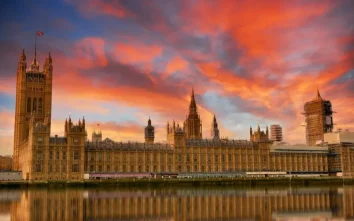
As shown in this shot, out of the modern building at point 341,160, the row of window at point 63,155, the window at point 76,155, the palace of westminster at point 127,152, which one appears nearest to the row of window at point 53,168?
the palace of westminster at point 127,152

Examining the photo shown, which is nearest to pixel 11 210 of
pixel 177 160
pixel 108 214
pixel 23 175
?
pixel 108 214

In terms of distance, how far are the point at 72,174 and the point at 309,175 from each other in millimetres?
97179

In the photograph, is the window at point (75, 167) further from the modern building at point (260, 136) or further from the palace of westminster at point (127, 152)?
the modern building at point (260, 136)

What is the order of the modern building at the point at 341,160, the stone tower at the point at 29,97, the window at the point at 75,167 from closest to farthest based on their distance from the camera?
the window at the point at 75,167 < the stone tower at the point at 29,97 < the modern building at the point at 341,160

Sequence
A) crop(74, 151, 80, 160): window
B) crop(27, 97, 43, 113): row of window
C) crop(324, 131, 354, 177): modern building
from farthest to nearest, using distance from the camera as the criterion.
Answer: crop(324, 131, 354, 177): modern building → crop(27, 97, 43, 113): row of window → crop(74, 151, 80, 160): window

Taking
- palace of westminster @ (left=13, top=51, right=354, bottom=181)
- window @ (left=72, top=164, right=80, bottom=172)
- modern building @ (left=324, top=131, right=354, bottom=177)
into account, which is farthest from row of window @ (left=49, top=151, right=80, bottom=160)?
modern building @ (left=324, top=131, right=354, bottom=177)

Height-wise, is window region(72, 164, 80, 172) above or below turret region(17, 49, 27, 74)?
below

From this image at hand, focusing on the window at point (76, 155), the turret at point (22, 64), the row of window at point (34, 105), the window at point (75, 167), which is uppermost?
the turret at point (22, 64)

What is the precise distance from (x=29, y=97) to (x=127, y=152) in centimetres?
4763

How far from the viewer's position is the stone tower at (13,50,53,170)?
17000cm

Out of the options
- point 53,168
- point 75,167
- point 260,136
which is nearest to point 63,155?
point 53,168

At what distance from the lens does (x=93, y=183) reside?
13088 centimetres

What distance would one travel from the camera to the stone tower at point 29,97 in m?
170

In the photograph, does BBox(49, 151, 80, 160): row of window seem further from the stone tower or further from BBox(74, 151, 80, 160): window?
the stone tower
